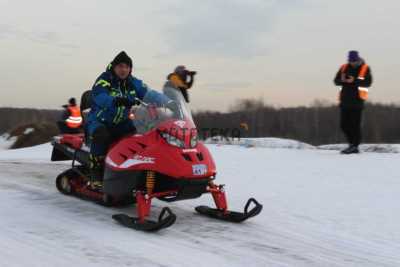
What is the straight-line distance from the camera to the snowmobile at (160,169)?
4781 millimetres

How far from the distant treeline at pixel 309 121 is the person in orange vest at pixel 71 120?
2654 cm

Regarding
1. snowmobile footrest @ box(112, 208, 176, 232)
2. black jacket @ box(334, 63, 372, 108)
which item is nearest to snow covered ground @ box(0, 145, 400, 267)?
snowmobile footrest @ box(112, 208, 176, 232)

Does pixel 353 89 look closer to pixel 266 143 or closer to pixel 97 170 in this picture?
pixel 266 143

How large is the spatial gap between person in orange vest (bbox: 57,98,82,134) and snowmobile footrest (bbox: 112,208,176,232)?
7.93 m

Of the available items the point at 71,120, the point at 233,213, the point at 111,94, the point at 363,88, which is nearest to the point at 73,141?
the point at 111,94

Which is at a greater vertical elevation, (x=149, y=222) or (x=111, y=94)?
(x=111, y=94)

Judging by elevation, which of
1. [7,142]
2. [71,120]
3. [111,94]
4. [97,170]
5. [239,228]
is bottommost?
[7,142]

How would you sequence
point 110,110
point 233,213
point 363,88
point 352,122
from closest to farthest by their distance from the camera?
1. point 233,213
2. point 110,110
3. point 363,88
4. point 352,122

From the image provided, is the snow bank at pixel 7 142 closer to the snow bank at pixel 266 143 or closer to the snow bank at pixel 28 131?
the snow bank at pixel 28 131

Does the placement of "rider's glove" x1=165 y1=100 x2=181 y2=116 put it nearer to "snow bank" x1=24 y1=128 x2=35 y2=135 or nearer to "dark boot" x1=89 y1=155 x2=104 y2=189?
"dark boot" x1=89 y1=155 x2=104 y2=189

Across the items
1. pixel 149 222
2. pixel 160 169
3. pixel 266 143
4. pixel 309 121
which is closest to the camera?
pixel 149 222

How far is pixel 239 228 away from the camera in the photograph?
16.0 ft

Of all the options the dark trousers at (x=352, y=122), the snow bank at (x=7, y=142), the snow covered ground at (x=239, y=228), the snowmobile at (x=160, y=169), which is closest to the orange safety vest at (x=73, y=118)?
the snow covered ground at (x=239, y=228)

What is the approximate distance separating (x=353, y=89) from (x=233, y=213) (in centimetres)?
522
